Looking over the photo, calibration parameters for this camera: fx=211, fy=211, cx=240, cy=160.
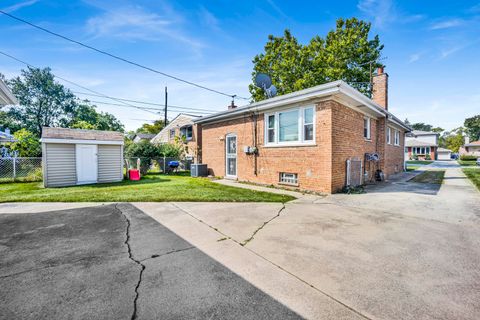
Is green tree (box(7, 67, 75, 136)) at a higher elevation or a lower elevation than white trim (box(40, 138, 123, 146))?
higher

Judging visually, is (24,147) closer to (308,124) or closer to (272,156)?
(272,156)

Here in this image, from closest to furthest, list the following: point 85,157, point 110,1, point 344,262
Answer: point 344,262 → point 110,1 → point 85,157

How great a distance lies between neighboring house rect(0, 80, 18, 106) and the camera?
4952mm

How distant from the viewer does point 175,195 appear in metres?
7.00

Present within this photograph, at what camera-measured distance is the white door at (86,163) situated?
32.8ft

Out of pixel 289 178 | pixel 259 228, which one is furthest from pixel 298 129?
pixel 259 228

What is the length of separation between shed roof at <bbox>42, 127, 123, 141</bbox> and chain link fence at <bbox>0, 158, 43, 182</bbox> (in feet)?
10.7

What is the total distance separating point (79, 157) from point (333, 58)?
Result: 22404 millimetres

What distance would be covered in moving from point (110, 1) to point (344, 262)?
1040cm

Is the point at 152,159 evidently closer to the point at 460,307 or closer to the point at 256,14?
the point at 256,14

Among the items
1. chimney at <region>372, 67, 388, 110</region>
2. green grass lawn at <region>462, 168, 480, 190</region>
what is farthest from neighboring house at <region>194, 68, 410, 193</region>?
green grass lawn at <region>462, 168, 480, 190</region>

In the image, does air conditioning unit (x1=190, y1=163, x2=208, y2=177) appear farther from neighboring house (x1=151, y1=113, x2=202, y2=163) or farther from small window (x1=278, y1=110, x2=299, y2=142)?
small window (x1=278, y1=110, x2=299, y2=142)

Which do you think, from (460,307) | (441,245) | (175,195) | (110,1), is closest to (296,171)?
(175,195)

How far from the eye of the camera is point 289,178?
8836 millimetres
